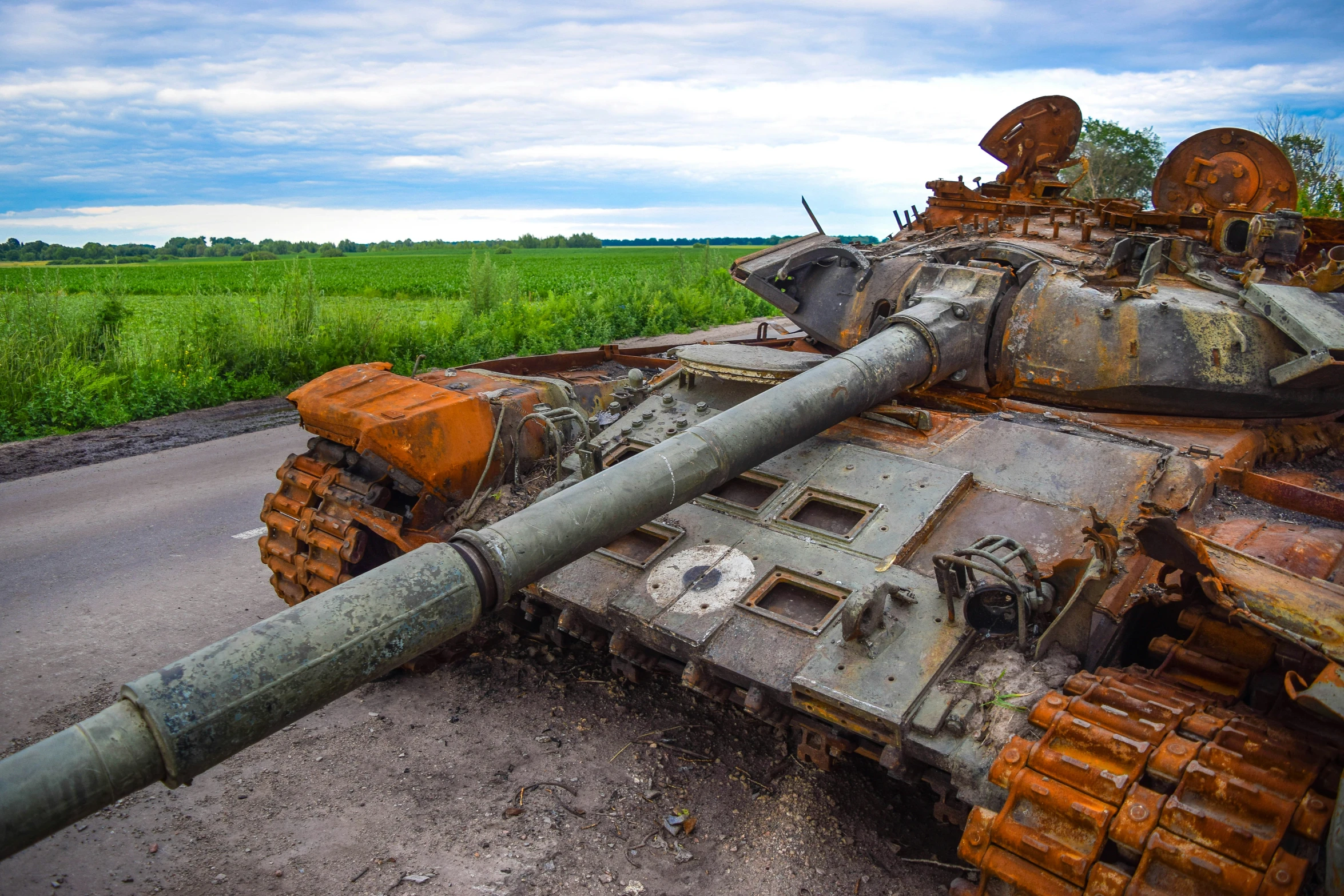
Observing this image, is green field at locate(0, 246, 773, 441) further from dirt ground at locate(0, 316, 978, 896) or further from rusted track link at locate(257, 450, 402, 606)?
rusted track link at locate(257, 450, 402, 606)

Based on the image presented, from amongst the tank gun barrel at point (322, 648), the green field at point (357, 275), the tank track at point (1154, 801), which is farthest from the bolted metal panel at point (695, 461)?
the green field at point (357, 275)

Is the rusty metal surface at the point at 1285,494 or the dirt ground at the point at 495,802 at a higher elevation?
the rusty metal surface at the point at 1285,494

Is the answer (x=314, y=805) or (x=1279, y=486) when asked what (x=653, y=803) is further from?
(x=1279, y=486)

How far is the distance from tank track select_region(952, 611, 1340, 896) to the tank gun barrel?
5.44 ft

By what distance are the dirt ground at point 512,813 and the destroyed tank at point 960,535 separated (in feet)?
1.45

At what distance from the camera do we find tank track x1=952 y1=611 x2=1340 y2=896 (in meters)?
2.84

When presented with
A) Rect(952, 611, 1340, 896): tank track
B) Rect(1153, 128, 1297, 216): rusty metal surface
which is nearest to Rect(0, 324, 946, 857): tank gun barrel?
Rect(952, 611, 1340, 896): tank track

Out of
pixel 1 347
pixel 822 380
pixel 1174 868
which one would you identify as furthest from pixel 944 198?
pixel 1 347

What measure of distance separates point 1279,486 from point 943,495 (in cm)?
154

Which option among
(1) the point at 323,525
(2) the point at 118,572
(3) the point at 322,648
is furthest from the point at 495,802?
(2) the point at 118,572

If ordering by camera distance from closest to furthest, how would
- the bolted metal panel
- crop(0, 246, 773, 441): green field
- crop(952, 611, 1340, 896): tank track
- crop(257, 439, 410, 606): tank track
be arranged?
crop(952, 611, 1340, 896): tank track, the bolted metal panel, crop(257, 439, 410, 606): tank track, crop(0, 246, 773, 441): green field

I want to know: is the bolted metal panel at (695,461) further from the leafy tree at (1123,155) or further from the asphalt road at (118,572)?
the leafy tree at (1123,155)

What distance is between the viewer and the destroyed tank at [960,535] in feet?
9.53

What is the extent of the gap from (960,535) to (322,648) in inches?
119
